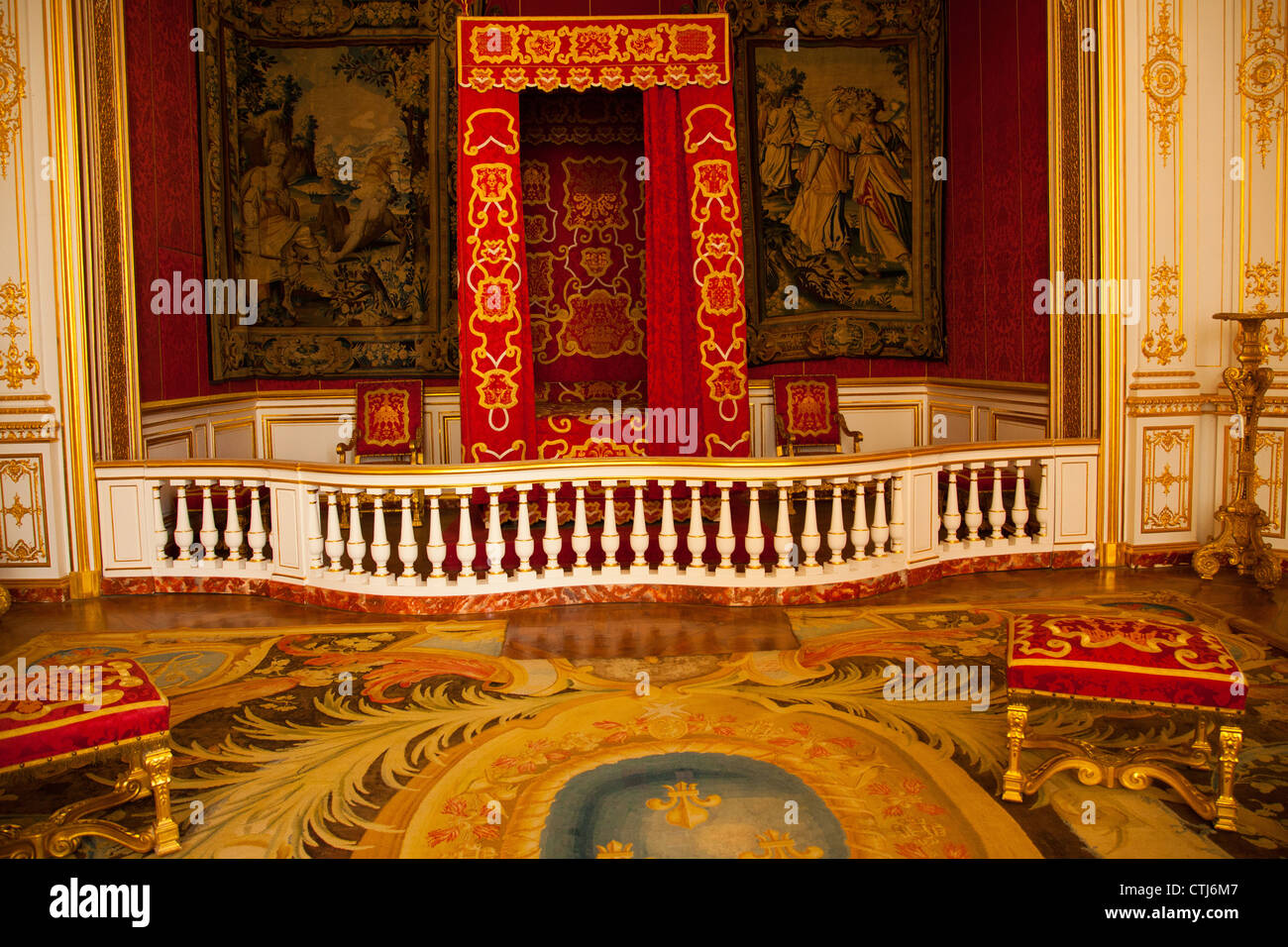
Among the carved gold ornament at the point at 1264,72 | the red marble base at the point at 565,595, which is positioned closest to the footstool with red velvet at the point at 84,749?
the red marble base at the point at 565,595

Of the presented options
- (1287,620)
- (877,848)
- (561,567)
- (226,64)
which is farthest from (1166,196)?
(226,64)

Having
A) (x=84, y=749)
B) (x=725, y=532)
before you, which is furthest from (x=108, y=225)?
(x=84, y=749)

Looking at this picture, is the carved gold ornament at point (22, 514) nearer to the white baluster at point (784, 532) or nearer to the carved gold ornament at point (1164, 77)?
the white baluster at point (784, 532)

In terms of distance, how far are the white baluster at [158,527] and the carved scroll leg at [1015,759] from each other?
4.31 m

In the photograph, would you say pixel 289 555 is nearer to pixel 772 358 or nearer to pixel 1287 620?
pixel 772 358

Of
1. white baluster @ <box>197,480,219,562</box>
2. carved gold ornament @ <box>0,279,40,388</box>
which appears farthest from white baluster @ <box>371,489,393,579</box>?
carved gold ornament @ <box>0,279,40,388</box>

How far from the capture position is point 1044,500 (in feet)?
17.7

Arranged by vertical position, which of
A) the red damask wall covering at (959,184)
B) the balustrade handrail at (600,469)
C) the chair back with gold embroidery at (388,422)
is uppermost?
the red damask wall covering at (959,184)

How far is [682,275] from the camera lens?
611cm

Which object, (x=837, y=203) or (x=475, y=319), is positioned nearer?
(x=475, y=319)

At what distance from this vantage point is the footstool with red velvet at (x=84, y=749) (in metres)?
2.41

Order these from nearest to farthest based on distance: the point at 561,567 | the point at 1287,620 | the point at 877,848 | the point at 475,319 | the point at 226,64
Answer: the point at 877,848
the point at 1287,620
the point at 561,567
the point at 475,319
the point at 226,64

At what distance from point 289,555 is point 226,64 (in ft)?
13.2

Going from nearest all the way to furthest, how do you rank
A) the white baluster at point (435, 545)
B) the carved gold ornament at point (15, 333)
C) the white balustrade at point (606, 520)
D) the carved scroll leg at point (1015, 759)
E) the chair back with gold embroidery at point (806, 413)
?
the carved scroll leg at point (1015, 759)
the white baluster at point (435, 545)
the white balustrade at point (606, 520)
the carved gold ornament at point (15, 333)
the chair back with gold embroidery at point (806, 413)
